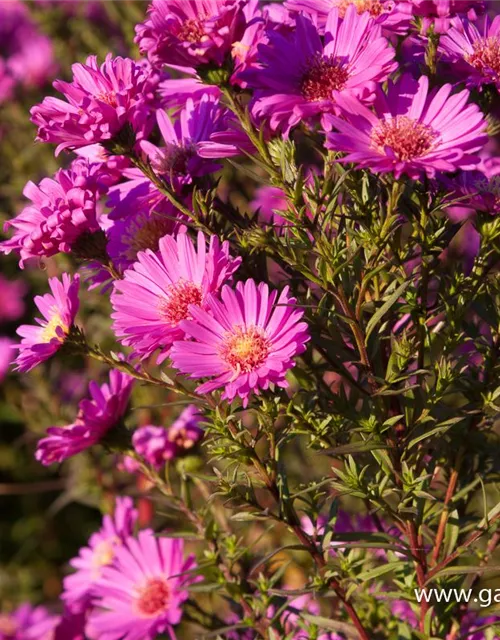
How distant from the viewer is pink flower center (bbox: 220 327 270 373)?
0.81m

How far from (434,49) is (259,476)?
0.49m

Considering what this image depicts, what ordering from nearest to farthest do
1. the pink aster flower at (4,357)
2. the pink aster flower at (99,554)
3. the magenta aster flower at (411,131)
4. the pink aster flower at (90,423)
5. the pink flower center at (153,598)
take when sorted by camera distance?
the magenta aster flower at (411,131)
the pink aster flower at (90,423)
the pink flower center at (153,598)
the pink aster flower at (99,554)
the pink aster flower at (4,357)

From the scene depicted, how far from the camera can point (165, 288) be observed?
2.80 feet

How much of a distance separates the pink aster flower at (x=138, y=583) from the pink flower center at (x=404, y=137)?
2.30 ft

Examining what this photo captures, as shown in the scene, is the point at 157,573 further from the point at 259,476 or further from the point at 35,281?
the point at 35,281

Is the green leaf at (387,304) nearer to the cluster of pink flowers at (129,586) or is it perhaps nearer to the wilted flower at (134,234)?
the wilted flower at (134,234)

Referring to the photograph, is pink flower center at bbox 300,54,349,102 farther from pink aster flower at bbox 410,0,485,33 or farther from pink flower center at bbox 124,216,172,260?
pink flower center at bbox 124,216,172,260

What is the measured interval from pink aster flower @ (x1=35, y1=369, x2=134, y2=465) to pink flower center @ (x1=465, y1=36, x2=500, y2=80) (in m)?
0.59

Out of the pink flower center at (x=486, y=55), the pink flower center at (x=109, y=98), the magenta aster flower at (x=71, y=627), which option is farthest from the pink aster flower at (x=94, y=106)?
the magenta aster flower at (x=71, y=627)

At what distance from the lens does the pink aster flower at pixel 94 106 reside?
2.63ft

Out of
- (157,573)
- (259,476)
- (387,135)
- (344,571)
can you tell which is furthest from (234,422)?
(157,573)

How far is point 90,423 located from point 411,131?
60 centimetres

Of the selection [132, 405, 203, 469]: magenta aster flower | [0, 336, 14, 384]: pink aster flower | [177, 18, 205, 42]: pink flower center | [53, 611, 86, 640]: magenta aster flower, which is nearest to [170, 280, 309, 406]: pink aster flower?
[177, 18, 205, 42]: pink flower center

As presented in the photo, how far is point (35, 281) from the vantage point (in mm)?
2691
